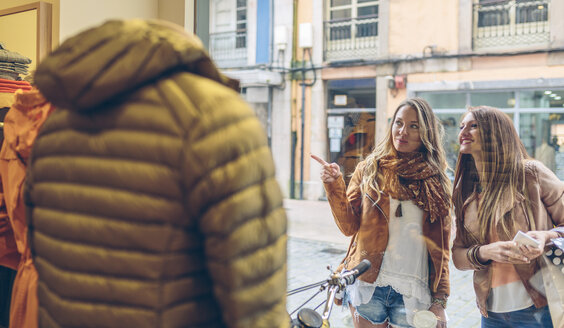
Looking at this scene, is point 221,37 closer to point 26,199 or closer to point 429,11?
point 429,11

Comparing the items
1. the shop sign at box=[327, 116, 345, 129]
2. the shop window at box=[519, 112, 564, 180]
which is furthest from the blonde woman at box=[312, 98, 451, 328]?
the shop sign at box=[327, 116, 345, 129]

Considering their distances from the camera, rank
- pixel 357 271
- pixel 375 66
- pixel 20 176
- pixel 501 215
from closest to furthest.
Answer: pixel 357 271 → pixel 20 176 → pixel 501 215 → pixel 375 66

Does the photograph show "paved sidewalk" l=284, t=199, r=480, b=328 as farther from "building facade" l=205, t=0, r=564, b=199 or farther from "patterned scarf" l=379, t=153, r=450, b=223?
"patterned scarf" l=379, t=153, r=450, b=223

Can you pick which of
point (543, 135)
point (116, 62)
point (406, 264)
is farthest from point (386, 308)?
point (116, 62)

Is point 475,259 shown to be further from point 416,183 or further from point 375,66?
point 375,66

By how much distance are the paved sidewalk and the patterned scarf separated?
1.42 feet

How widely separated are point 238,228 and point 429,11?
2.01 m

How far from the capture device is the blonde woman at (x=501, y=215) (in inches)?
67.1

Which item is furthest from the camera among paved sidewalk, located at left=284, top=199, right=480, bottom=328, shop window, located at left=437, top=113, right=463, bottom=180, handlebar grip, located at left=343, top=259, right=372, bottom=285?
paved sidewalk, located at left=284, top=199, right=480, bottom=328

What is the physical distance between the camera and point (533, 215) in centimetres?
171

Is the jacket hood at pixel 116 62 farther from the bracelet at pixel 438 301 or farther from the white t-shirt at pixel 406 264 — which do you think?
the bracelet at pixel 438 301

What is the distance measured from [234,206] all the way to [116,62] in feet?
0.98

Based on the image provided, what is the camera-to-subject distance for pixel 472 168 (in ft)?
6.09

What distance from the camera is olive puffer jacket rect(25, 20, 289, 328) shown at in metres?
0.75
